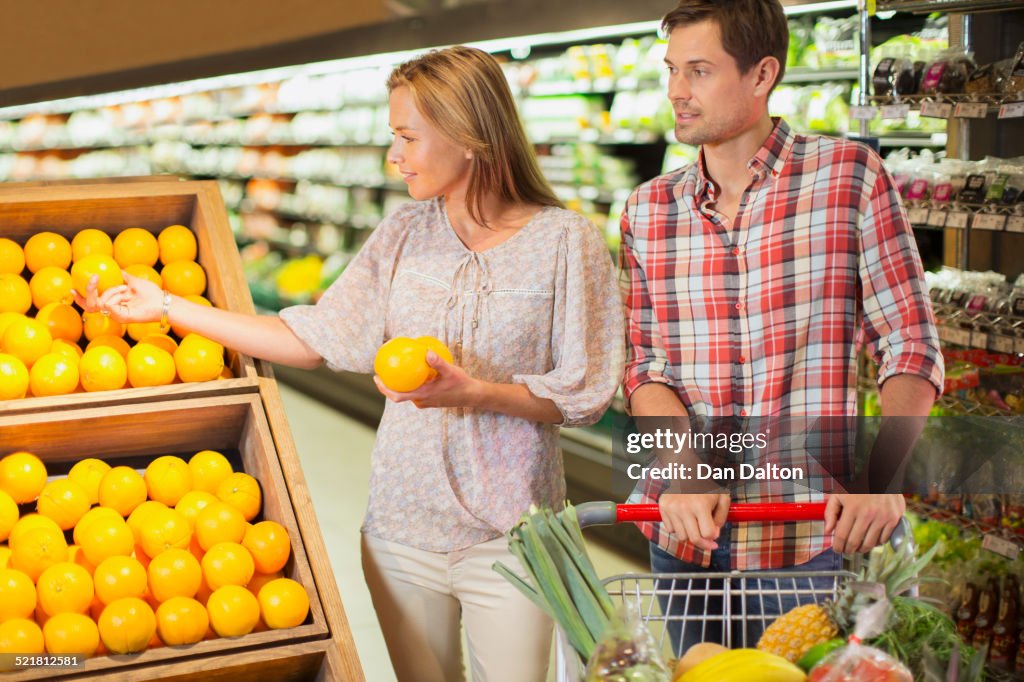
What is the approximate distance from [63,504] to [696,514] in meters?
1.12

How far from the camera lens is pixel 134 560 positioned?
1746 millimetres

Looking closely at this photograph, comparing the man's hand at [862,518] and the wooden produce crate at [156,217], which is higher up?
the wooden produce crate at [156,217]

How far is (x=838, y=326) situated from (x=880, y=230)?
0.57 feet

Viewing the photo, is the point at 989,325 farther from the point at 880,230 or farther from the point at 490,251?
the point at 490,251

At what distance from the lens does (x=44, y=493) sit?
6.18 feet

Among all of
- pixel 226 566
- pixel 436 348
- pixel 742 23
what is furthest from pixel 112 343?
pixel 742 23

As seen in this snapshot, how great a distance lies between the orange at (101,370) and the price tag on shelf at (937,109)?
8.14ft

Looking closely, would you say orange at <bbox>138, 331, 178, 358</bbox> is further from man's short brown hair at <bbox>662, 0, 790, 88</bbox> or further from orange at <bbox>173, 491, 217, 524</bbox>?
man's short brown hair at <bbox>662, 0, 790, 88</bbox>

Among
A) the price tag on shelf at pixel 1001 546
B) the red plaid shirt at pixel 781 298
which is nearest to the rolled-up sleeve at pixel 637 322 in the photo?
the red plaid shirt at pixel 781 298

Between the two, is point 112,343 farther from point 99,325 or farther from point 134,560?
point 134,560

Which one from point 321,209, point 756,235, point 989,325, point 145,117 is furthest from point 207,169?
point 756,235

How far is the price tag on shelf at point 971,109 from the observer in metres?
3.12

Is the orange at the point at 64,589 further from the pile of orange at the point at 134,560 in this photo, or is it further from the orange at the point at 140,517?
the orange at the point at 140,517

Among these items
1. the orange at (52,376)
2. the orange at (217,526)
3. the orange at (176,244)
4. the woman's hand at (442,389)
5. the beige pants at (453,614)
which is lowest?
the beige pants at (453,614)
